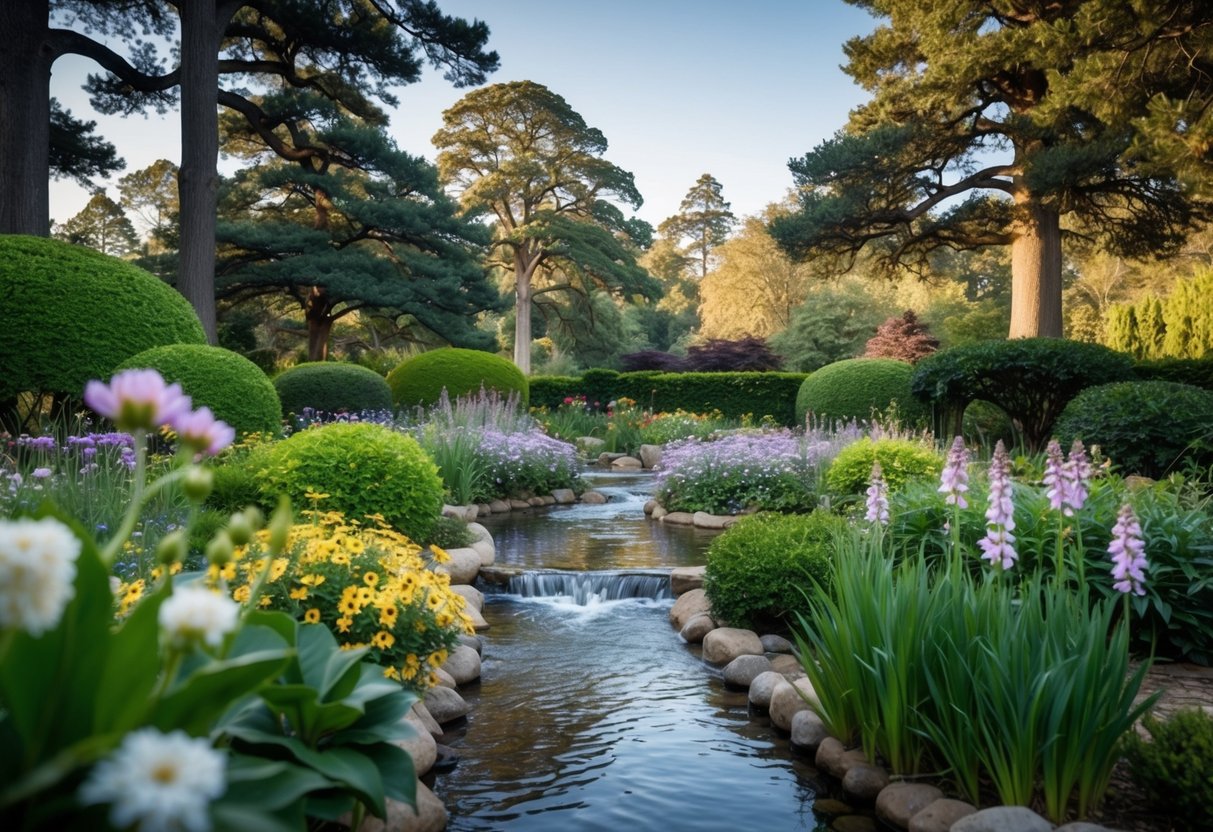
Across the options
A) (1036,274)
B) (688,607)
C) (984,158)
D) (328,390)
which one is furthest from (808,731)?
(984,158)

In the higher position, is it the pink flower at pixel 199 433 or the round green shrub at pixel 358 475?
the pink flower at pixel 199 433

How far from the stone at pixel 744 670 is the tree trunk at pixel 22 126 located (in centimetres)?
1219

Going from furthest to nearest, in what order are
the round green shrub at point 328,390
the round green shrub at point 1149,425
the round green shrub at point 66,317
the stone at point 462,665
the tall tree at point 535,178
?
1. the tall tree at point 535,178
2. the round green shrub at point 328,390
3. the round green shrub at point 66,317
4. the round green shrub at point 1149,425
5. the stone at point 462,665

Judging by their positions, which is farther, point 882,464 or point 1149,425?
point 882,464

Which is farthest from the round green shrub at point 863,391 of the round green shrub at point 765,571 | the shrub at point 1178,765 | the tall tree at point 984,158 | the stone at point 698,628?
the shrub at point 1178,765

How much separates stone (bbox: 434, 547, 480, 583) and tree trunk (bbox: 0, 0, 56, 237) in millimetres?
9522

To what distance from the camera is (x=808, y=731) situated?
3.84 m

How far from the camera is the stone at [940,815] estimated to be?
292 cm

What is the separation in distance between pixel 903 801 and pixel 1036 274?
15043 mm

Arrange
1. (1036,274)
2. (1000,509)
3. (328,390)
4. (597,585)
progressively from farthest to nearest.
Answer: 1. (1036,274)
2. (328,390)
3. (597,585)
4. (1000,509)

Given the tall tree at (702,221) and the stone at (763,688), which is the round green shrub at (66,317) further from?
the tall tree at (702,221)

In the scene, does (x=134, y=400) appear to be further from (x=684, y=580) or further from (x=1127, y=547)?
(x=684, y=580)

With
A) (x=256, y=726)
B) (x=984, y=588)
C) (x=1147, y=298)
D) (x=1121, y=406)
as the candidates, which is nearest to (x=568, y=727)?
(x=984, y=588)

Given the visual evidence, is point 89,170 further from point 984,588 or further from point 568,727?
point 984,588
